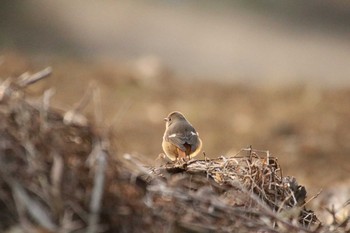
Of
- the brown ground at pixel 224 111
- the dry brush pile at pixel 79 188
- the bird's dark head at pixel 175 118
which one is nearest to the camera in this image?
the dry brush pile at pixel 79 188

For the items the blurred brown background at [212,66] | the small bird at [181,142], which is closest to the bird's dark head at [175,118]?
the small bird at [181,142]

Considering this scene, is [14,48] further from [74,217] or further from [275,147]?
[74,217]

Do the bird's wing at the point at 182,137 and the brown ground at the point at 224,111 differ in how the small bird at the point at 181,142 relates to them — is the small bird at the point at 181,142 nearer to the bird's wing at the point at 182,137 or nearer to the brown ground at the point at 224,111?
the bird's wing at the point at 182,137

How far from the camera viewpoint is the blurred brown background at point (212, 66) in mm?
13836

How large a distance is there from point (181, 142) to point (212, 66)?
9.38m

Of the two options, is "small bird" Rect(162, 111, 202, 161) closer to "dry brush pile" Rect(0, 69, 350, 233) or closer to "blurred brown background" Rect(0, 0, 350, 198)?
"blurred brown background" Rect(0, 0, 350, 198)

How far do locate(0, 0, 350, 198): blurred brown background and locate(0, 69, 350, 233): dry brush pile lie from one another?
781 centimetres

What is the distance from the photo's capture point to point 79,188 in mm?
3715

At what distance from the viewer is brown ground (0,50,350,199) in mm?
13141

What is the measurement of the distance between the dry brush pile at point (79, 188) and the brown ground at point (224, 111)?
25.9ft

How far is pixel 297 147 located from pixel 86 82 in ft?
12.3

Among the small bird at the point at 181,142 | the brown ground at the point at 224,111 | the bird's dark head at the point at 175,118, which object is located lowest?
the small bird at the point at 181,142

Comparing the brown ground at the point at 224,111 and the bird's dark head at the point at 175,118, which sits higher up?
the brown ground at the point at 224,111

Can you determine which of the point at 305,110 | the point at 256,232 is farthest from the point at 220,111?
the point at 256,232
